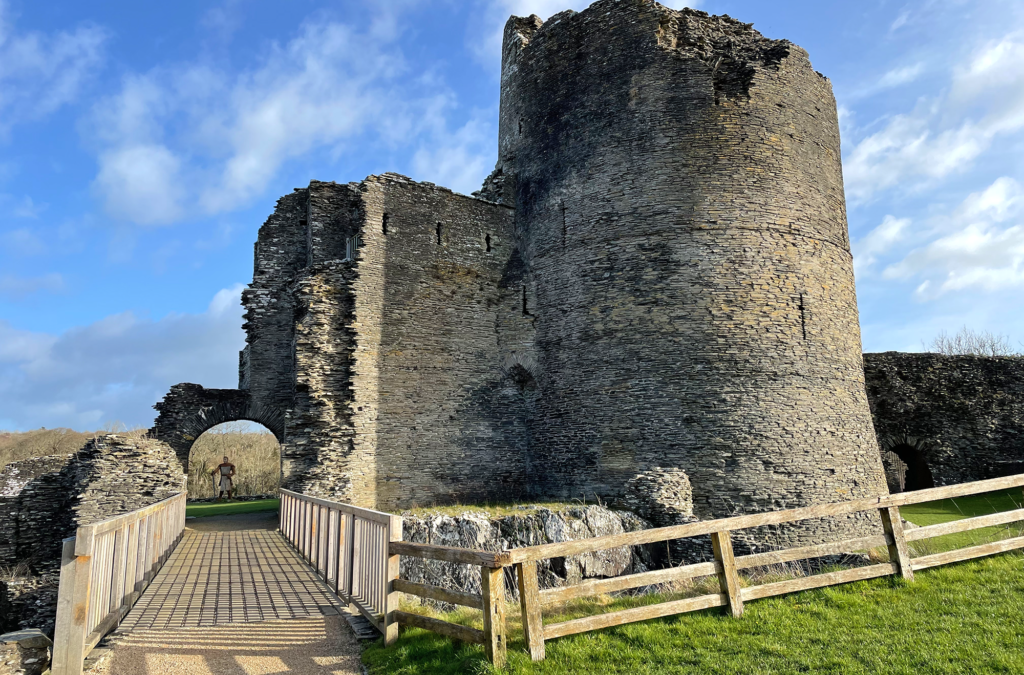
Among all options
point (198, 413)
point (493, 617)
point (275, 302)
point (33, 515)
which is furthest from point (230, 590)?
point (275, 302)

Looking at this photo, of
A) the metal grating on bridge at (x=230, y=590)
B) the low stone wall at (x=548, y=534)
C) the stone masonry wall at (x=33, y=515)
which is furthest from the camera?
the stone masonry wall at (x=33, y=515)

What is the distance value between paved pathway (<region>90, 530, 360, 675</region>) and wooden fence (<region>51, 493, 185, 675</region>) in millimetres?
204

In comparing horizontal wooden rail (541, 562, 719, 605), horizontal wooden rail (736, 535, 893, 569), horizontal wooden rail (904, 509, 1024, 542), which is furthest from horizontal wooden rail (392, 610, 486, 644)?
horizontal wooden rail (904, 509, 1024, 542)

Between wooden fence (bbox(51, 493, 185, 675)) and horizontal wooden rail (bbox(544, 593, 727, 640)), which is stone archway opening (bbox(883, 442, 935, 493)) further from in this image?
wooden fence (bbox(51, 493, 185, 675))

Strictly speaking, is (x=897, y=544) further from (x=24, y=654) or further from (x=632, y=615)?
(x=24, y=654)

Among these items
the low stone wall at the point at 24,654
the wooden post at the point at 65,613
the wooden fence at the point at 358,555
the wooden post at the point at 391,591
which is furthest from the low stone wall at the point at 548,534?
the wooden post at the point at 65,613

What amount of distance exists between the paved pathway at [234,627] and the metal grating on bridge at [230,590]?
1 centimetres

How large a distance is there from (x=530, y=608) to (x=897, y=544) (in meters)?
4.27

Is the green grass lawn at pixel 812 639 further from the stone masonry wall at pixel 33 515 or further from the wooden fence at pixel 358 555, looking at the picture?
the stone masonry wall at pixel 33 515

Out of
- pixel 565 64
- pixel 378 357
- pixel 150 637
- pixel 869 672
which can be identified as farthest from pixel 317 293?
pixel 869 672

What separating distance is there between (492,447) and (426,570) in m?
5.39

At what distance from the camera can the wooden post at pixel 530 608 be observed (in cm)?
548

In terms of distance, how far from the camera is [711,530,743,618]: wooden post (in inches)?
250

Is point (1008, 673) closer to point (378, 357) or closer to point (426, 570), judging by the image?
point (426, 570)
